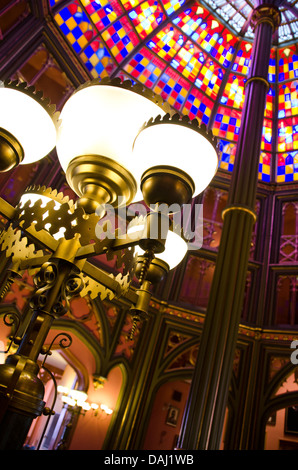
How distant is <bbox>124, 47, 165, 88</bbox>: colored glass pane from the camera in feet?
30.0

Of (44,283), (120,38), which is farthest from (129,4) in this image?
(44,283)

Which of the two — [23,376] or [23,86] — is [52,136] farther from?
[23,376]

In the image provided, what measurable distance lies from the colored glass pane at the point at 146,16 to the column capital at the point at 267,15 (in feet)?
11.6

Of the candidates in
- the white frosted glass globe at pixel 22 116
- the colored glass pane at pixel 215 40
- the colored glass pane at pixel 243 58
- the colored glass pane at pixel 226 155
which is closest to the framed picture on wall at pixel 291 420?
the colored glass pane at pixel 226 155

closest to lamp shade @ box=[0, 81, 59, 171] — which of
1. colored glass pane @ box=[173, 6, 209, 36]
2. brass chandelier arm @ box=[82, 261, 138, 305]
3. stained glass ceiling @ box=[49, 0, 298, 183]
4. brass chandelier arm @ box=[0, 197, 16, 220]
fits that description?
brass chandelier arm @ box=[0, 197, 16, 220]

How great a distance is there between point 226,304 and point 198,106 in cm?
747

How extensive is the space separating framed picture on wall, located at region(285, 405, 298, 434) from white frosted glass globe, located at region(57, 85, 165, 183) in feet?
34.5

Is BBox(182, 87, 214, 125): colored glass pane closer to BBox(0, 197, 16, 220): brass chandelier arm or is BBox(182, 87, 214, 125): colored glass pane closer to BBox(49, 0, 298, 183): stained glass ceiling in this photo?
BBox(49, 0, 298, 183): stained glass ceiling

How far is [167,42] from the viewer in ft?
32.7

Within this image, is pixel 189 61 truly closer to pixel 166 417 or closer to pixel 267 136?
pixel 267 136

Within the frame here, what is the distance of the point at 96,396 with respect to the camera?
22.6 ft

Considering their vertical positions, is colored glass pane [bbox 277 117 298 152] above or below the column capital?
above

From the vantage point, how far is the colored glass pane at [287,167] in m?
9.50
